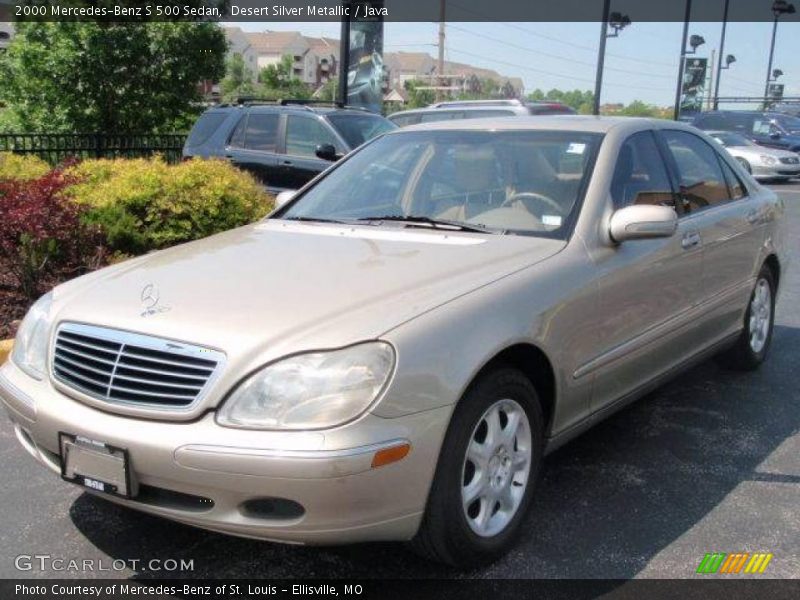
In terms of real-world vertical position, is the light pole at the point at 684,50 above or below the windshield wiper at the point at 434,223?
above

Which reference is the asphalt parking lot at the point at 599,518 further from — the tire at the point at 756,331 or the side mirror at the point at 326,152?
the side mirror at the point at 326,152

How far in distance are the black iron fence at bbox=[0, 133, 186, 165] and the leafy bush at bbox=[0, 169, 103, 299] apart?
193 inches

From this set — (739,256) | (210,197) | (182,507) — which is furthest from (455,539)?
(210,197)

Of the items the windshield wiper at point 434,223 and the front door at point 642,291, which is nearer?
the front door at point 642,291

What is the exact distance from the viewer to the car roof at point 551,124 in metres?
4.04

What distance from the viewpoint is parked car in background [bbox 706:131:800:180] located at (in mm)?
→ 19984

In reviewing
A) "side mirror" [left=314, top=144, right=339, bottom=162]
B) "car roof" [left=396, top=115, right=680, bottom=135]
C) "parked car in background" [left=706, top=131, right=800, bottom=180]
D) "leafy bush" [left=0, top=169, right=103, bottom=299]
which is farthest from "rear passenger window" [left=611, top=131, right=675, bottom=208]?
"parked car in background" [left=706, top=131, right=800, bottom=180]

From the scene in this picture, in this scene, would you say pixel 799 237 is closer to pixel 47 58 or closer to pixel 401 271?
pixel 401 271

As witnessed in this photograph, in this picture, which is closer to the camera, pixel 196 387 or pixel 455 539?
pixel 196 387

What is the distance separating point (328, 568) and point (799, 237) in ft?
34.8

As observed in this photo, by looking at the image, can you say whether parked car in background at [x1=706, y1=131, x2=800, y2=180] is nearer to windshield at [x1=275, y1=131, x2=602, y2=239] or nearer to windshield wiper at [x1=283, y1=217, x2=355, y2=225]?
windshield at [x1=275, y1=131, x2=602, y2=239]

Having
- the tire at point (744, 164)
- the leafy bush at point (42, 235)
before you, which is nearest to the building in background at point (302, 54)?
the tire at point (744, 164)

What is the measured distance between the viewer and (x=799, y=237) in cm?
1161

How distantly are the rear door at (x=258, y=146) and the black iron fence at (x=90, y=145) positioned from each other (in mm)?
2099
